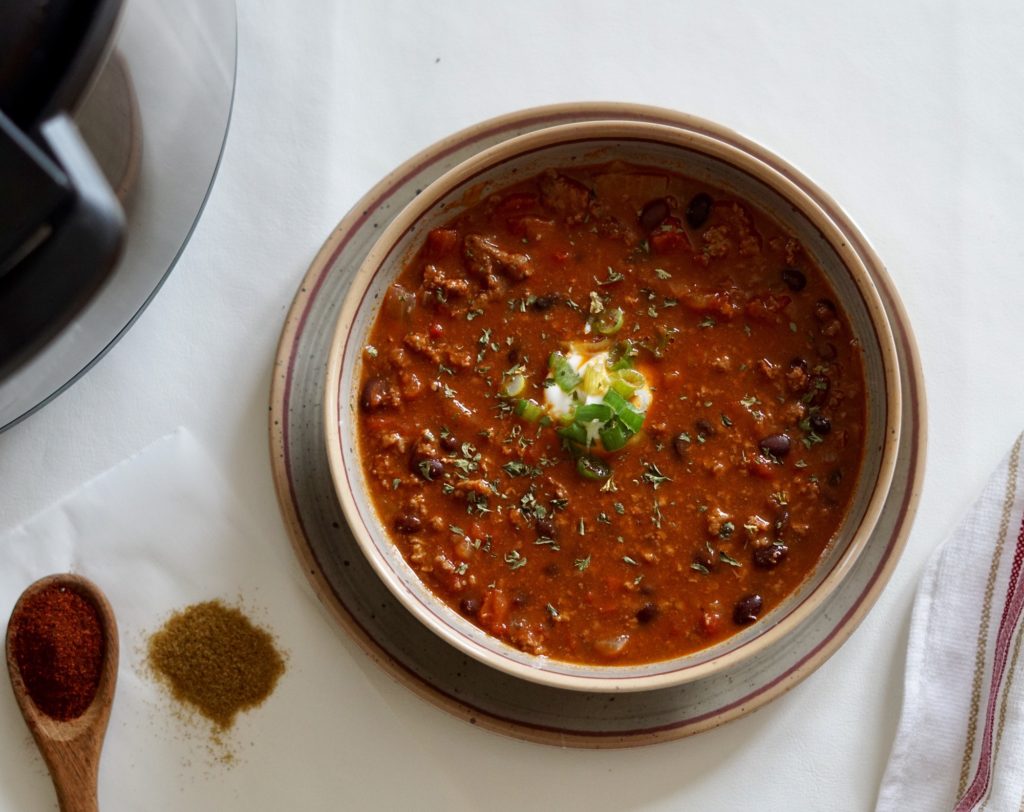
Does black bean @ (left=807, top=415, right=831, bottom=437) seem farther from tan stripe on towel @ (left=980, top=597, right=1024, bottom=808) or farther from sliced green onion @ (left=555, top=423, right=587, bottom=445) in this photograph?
tan stripe on towel @ (left=980, top=597, right=1024, bottom=808)

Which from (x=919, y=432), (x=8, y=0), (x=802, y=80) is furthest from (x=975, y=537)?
(x=8, y=0)

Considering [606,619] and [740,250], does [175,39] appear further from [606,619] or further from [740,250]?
[606,619]

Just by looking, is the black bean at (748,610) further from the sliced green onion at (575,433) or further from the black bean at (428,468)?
the black bean at (428,468)

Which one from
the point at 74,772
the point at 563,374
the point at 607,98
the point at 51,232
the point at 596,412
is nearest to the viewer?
the point at 51,232

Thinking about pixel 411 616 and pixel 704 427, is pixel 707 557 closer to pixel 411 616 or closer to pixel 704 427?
pixel 704 427

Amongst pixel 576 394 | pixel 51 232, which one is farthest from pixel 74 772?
pixel 51 232

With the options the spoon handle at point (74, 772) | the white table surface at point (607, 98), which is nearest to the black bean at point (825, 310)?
the white table surface at point (607, 98)
